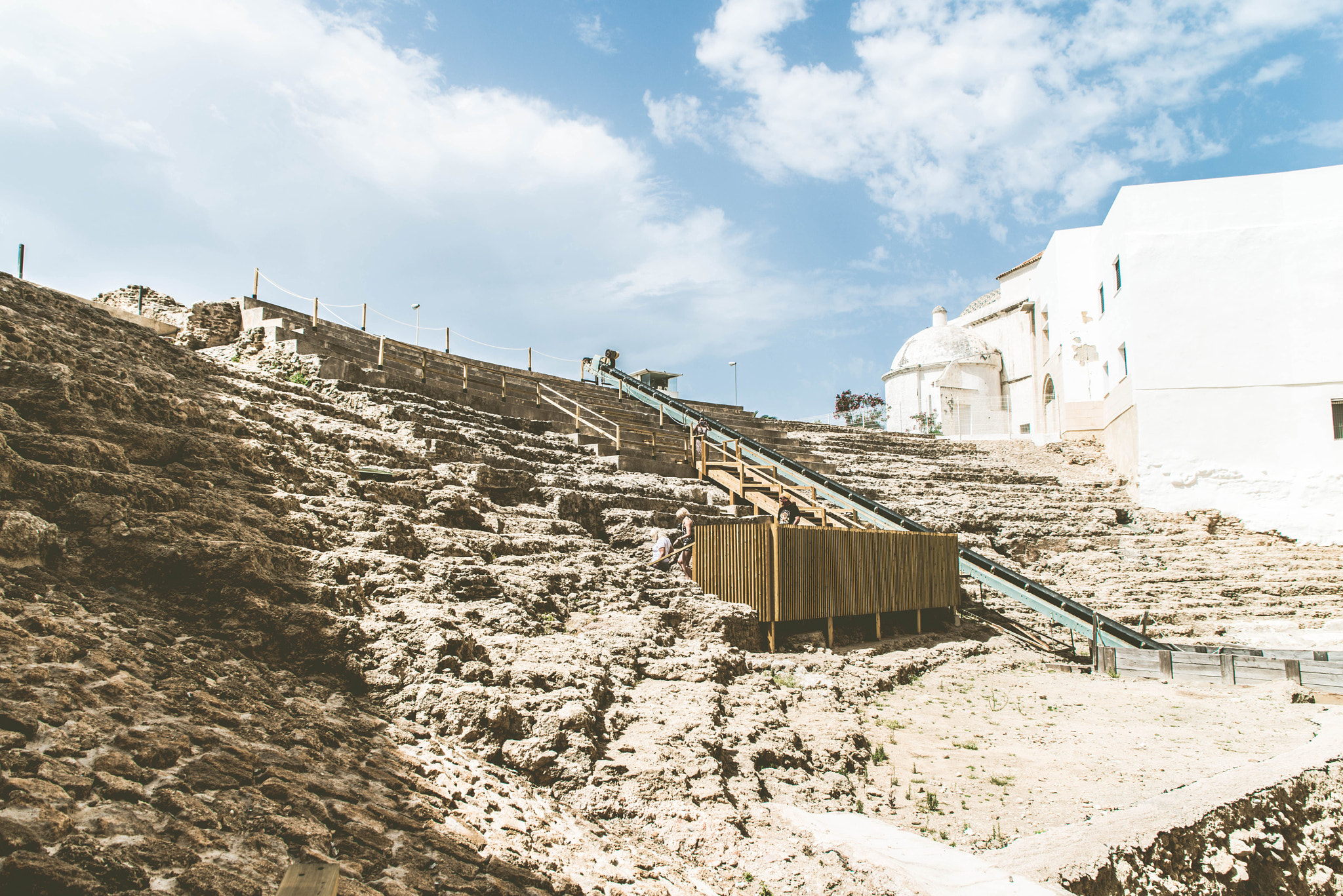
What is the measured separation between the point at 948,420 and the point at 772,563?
30.8 m

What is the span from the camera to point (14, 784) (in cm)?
269

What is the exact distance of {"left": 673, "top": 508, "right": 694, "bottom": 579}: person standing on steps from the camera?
34.8ft

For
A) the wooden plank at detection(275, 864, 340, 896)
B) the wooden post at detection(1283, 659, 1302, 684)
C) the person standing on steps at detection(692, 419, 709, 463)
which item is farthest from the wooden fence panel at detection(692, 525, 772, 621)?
the wooden plank at detection(275, 864, 340, 896)

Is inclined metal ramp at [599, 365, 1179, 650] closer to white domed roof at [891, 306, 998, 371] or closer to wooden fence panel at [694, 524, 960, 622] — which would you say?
wooden fence panel at [694, 524, 960, 622]

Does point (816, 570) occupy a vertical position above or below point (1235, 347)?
below

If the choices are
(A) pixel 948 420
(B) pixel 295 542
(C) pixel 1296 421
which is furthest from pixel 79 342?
(A) pixel 948 420

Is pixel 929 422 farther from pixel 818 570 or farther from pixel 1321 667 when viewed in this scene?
pixel 818 570

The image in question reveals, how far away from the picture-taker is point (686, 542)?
1105cm

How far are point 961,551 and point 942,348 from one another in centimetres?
2695

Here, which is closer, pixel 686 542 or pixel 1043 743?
pixel 1043 743

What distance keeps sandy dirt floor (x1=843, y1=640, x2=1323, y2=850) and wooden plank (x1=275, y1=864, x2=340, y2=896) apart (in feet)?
15.7

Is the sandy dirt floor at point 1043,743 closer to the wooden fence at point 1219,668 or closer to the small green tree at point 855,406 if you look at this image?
the wooden fence at point 1219,668

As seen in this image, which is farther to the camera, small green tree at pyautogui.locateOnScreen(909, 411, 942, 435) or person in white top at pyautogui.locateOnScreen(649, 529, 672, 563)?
small green tree at pyautogui.locateOnScreen(909, 411, 942, 435)

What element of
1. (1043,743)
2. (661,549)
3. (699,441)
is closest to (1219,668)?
(1043,743)
